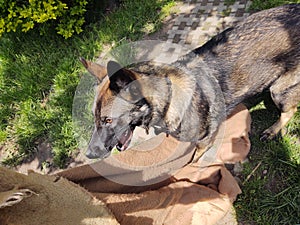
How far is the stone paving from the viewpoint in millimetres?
4492

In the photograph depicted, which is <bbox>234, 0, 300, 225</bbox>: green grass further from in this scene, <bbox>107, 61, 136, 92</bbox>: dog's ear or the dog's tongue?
<bbox>107, 61, 136, 92</bbox>: dog's ear

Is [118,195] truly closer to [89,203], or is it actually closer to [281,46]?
[89,203]

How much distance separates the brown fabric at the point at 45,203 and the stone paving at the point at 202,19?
8.91 feet

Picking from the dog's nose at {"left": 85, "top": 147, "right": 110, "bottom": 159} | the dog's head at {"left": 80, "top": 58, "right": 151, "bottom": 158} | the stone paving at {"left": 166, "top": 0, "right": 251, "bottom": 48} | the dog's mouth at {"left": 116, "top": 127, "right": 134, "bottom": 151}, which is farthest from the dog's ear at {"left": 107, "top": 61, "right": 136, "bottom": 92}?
the stone paving at {"left": 166, "top": 0, "right": 251, "bottom": 48}

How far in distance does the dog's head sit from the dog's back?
0.91m

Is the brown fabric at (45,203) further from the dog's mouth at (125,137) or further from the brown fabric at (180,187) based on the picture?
the dog's mouth at (125,137)

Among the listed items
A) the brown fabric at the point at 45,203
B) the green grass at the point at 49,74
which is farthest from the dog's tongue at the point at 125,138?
the green grass at the point at 49,74

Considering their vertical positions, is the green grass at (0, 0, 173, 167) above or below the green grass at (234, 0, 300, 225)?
above

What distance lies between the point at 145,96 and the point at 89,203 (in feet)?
3.04

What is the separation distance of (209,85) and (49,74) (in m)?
2.74

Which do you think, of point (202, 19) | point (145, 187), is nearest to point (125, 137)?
point (145, 187)

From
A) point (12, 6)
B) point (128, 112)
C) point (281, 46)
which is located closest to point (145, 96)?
point (128, 112)

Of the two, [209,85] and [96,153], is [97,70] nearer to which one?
[96,153]

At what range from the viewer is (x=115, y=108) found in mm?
2740
